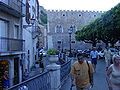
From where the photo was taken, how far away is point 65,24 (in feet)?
299

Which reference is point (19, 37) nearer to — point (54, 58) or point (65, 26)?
point (54, 58)

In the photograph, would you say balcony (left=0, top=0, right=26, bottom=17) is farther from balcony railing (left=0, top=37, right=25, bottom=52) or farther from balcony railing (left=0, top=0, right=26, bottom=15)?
balcony railing (left=0, top=37, right=25, bottom=52)

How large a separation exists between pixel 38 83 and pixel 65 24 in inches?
3221

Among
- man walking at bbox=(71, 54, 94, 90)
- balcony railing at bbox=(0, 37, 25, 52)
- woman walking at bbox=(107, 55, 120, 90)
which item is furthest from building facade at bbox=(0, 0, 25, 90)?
woman walking at bbox=(107, 55, 120, 90)

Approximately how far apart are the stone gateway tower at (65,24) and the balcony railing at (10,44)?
2346 inches

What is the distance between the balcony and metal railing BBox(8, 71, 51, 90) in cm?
1320

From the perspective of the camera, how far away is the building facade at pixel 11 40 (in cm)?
2538

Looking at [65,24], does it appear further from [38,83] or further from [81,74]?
[38,83]

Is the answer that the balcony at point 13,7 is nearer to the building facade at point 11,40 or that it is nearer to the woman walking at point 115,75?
the building facade at point 11,40

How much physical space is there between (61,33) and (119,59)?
8329 centimetres

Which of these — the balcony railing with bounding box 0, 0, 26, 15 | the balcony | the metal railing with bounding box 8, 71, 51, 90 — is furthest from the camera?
the balcony railing with bounding box 0, 0, 26, 15

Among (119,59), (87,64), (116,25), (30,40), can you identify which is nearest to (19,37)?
(30,40)

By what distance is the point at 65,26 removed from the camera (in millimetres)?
91125

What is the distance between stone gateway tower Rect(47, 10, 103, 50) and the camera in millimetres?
90062
